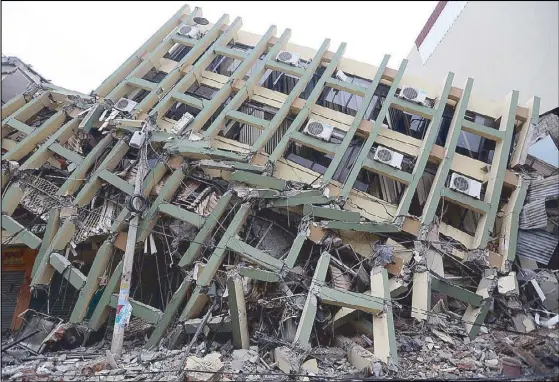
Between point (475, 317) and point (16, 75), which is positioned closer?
point (475, 317)

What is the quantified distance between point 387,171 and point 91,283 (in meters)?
7.93

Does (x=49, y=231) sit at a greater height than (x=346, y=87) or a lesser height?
lesser

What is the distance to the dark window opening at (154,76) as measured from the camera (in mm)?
16203

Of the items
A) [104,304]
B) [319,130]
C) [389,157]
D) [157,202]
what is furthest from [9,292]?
[389,157]

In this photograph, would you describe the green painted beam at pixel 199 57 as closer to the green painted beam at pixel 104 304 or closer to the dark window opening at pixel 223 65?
the dark window opening at pixel 223 65

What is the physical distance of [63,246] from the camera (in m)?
12.0

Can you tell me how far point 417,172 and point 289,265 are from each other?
14.7 feet

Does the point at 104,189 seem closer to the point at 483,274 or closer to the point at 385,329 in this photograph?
the point at 385,329

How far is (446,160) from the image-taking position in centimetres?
1290

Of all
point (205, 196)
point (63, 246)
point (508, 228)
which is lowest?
point (63, 246)

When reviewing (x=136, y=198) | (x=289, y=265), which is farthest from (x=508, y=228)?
(x=136, y=198)

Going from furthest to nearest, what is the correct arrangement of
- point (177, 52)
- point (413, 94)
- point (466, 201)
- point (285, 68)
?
1. point (177, 52)
2. point (285, 68)
3. point (413, 94)
4. point (466, 201)

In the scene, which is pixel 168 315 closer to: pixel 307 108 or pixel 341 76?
pixel 307 108

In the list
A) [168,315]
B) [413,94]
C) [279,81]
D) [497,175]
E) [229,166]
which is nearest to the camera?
[168,315]
